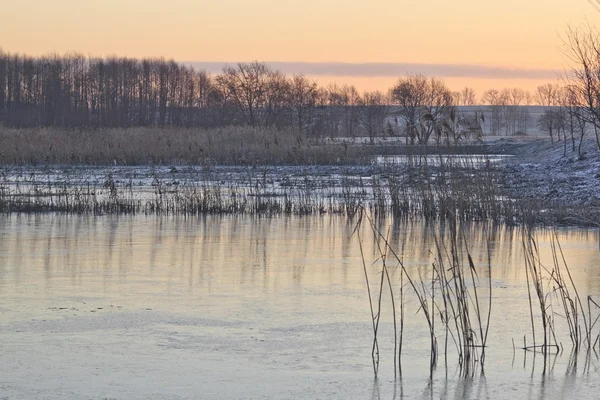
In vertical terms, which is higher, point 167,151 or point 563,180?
point 167,151

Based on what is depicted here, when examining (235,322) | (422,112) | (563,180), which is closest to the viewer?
(235,322)

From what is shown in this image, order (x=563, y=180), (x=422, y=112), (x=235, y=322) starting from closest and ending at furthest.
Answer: (x=235, y=322)
(x=422, y=112)
(x=563, y=180)

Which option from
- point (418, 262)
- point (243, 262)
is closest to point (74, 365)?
point (243, 262)

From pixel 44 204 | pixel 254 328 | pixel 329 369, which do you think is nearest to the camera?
pixel 329 369

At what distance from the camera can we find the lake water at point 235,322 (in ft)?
16.3

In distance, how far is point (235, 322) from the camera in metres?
6.50

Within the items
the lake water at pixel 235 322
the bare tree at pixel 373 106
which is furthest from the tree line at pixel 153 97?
the lake water at pixel 235 322

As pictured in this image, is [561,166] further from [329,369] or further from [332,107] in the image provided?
[332,107]

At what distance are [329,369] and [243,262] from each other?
4133 millimetres

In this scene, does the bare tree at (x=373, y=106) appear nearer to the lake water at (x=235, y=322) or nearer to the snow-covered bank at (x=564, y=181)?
the snow-covered bank at (x=564, y=181)

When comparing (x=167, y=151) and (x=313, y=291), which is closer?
(x=313, y=291)

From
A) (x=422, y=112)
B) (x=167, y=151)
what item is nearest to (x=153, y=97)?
(x=167, y=151)

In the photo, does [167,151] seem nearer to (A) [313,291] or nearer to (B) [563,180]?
(B) [563,180]

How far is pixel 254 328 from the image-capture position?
6312 millimetres
